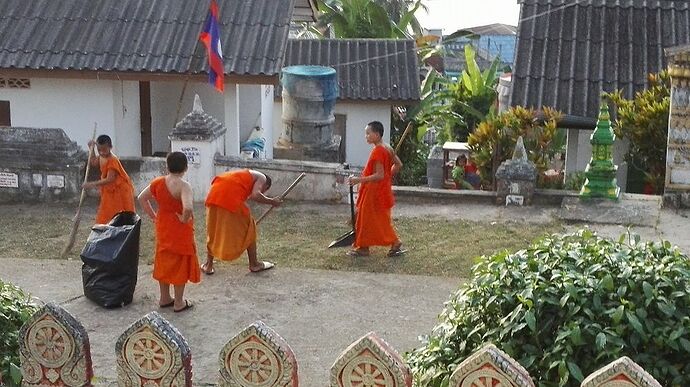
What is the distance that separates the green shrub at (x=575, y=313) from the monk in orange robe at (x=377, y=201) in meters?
4.86

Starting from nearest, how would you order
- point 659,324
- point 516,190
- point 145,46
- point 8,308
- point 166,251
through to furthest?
point 659,324
point 8,308
point 166,251
point 516,190
point 145,46

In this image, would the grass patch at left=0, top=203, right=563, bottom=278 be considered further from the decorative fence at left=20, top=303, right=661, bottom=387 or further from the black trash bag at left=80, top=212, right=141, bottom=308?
the decorative fence at left=20, top=303, right=661, bottom=387

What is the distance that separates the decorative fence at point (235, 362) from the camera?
155 inches

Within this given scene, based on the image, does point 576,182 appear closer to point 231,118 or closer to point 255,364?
point 231,118

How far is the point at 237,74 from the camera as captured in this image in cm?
1419

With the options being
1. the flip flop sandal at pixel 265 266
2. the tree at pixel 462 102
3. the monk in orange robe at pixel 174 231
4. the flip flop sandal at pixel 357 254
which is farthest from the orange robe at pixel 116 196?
the tree at pixel 462 102

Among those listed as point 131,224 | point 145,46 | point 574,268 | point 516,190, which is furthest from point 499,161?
point 574,268

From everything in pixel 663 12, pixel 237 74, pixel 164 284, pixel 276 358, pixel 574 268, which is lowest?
pixel 164 284

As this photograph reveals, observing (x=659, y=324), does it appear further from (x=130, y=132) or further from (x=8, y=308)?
(x=130, y=132)

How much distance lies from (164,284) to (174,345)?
404 centimetres

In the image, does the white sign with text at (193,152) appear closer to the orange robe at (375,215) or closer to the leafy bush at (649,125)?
the orange robe at (375,215)

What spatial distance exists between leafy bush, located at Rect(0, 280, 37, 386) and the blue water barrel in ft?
36.8

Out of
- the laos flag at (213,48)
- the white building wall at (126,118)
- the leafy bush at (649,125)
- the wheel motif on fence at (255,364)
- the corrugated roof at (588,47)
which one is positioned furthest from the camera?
the white building wall at (126,118)

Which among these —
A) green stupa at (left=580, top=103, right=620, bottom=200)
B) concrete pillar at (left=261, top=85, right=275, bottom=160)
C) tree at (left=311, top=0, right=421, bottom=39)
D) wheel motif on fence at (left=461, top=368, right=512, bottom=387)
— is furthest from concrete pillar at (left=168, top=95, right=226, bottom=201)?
tree at (left=311, top=0, right=421, bottom=39)
